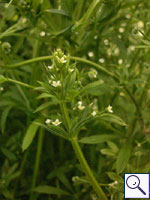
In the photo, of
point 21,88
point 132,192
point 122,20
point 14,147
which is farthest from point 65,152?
point 122,20

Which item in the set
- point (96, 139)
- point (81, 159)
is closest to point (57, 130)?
point (81, 159)

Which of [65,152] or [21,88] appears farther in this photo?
[65,152]

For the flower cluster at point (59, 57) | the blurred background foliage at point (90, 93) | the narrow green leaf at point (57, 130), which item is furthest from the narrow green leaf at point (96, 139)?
the flower cluster at point (59, 57)

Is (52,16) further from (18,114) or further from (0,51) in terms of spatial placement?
(18,114)

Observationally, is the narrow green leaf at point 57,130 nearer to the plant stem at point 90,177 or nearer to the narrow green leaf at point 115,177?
the plant stem at point 90,177

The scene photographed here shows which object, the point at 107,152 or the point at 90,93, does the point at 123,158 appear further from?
the point at 90,93

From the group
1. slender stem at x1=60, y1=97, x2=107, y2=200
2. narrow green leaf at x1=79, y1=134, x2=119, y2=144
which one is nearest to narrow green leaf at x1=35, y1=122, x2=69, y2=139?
slender stem at x1=60, y1=97, x2=107, y2=200
